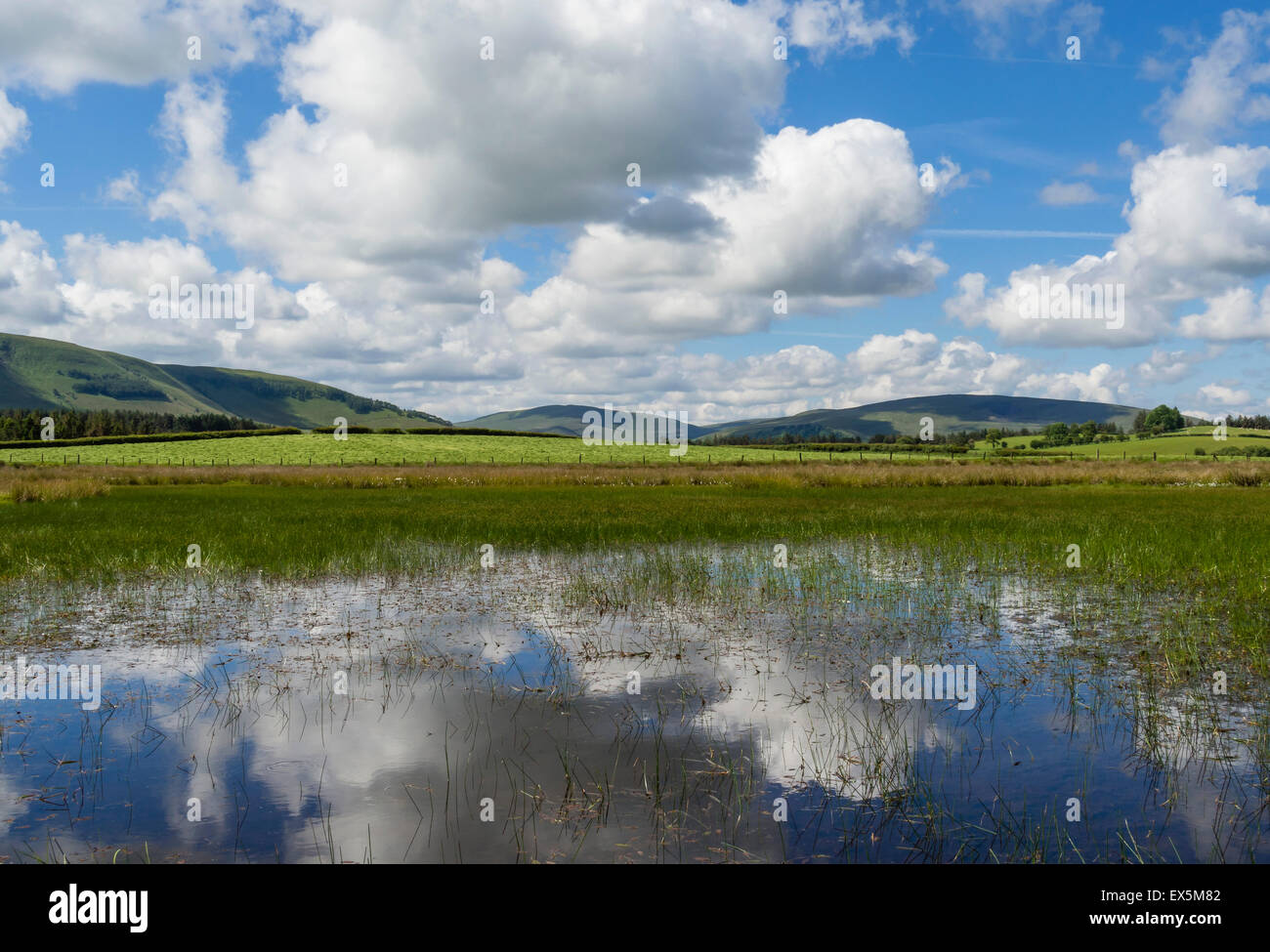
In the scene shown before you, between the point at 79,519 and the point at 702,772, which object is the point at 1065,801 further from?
the point at 79,519

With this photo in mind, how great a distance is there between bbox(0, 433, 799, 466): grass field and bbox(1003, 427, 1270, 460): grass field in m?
60.4

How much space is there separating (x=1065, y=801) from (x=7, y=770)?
33.1 ft

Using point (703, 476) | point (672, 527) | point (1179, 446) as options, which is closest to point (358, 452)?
point (703, 476)

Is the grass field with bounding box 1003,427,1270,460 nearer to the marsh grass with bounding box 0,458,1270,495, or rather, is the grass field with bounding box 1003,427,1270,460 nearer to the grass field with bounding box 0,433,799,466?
the marsh grass with bounding box 0,458,1270,495

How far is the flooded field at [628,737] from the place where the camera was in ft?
20.1

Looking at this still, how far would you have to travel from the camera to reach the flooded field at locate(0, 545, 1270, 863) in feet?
20.1

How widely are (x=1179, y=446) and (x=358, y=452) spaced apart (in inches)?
5564

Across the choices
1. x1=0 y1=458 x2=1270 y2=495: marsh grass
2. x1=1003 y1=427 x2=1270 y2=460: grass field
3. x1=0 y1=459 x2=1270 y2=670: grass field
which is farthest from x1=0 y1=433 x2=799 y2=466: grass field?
x1=1003 y1=427 x2=1270 y2=460: grass field

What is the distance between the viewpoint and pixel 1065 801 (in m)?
6.64

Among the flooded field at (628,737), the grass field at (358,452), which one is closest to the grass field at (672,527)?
the flooded field at (628,737)

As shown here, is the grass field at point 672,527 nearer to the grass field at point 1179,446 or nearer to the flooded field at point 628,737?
the flooded field at point 628,737

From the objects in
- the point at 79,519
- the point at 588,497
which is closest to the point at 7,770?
the point at 79,519
